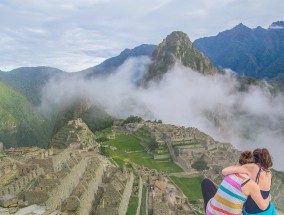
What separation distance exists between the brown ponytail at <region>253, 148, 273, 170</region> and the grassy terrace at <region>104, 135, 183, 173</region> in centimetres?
4773

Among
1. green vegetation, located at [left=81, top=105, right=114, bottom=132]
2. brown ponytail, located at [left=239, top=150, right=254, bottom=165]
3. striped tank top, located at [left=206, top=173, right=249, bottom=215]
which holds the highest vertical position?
brown ponytail, located at [left=239, top=150, right=254, bottom=165]

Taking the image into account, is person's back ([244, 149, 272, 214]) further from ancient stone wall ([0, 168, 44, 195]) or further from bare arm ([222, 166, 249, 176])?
ancient stone wall ([0, 168, 44, 195])

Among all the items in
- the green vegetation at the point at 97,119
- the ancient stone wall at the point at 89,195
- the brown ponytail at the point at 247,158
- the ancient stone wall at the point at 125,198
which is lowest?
the green vegetation at the point at 97,119

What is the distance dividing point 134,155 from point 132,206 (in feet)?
129

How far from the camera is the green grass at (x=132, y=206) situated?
3093cm

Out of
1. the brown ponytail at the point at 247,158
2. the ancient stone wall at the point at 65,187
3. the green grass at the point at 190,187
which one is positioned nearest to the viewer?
the brown ponytail at the point at 247,158

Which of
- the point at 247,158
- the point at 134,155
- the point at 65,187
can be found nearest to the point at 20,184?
the point at 65,187

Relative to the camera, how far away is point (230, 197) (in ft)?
31.3

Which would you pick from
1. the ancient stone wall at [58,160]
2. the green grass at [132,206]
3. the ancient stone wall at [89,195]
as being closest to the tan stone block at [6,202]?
the ancient stone wall at [89,195]

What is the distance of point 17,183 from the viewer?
27.2 meters

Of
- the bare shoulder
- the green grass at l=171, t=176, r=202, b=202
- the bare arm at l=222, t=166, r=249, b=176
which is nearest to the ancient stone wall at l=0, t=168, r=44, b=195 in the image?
the bare arm at l=222, t=166, r=249, b=176

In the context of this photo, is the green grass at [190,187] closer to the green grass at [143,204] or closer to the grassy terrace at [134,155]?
the grassy terrace at [134,155]

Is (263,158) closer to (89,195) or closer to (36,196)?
(36,196)

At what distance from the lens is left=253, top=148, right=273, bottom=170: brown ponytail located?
9.35m
